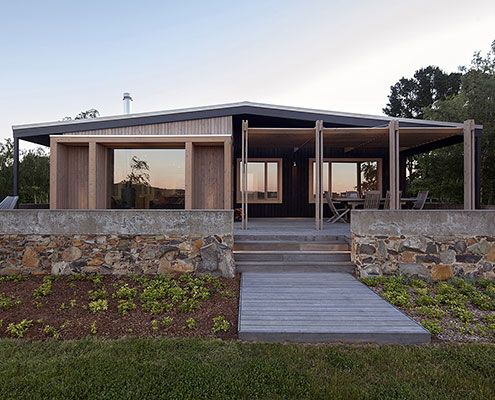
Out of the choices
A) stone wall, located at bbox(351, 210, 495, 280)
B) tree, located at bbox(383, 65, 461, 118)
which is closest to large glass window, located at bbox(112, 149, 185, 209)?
stone wall, located at bbox(351, 210, 495, 280)

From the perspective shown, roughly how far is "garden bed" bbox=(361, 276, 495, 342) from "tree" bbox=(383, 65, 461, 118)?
24929mm

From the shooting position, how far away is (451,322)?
11.5 feet

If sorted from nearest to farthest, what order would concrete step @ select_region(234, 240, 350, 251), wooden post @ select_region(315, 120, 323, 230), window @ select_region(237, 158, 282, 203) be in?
concrete step @ select_region(234, 240, 350, 251) → wooden post @ select_region(315, 120, 323, 230) → window @ select_region(237, 158, 282, 203)

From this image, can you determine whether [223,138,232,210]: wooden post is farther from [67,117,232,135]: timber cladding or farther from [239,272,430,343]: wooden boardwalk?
[239,272,430,343]: wooden boardwalk

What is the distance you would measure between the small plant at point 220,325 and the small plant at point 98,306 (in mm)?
1348

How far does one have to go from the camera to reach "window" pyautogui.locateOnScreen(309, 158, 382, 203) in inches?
424

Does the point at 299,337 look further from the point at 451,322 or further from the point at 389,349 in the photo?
the point at 451,322

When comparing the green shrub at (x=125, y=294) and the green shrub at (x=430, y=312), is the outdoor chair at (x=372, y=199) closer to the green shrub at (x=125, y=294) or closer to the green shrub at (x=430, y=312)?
the green shrub at (x=430, y=312)

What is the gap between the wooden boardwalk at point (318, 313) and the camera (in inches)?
124

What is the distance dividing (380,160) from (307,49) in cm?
486

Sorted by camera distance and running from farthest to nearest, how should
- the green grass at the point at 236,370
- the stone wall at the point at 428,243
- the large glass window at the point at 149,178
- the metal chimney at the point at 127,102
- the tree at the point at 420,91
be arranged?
the tree at the point at 420,91
the metal chimney at the point at 127,102
the large glass window at the point at 149,178
the stone wall at the point at 428,243
the green grass at the point at 236,370

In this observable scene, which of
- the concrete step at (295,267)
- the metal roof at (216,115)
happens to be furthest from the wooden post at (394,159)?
the concrete step at (295,267)

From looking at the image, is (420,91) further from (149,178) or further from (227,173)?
(149,178)

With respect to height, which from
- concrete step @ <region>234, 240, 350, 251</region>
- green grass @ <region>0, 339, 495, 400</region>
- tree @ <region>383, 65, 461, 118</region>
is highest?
tree @ <region>383, 65, 461, 118</region>
